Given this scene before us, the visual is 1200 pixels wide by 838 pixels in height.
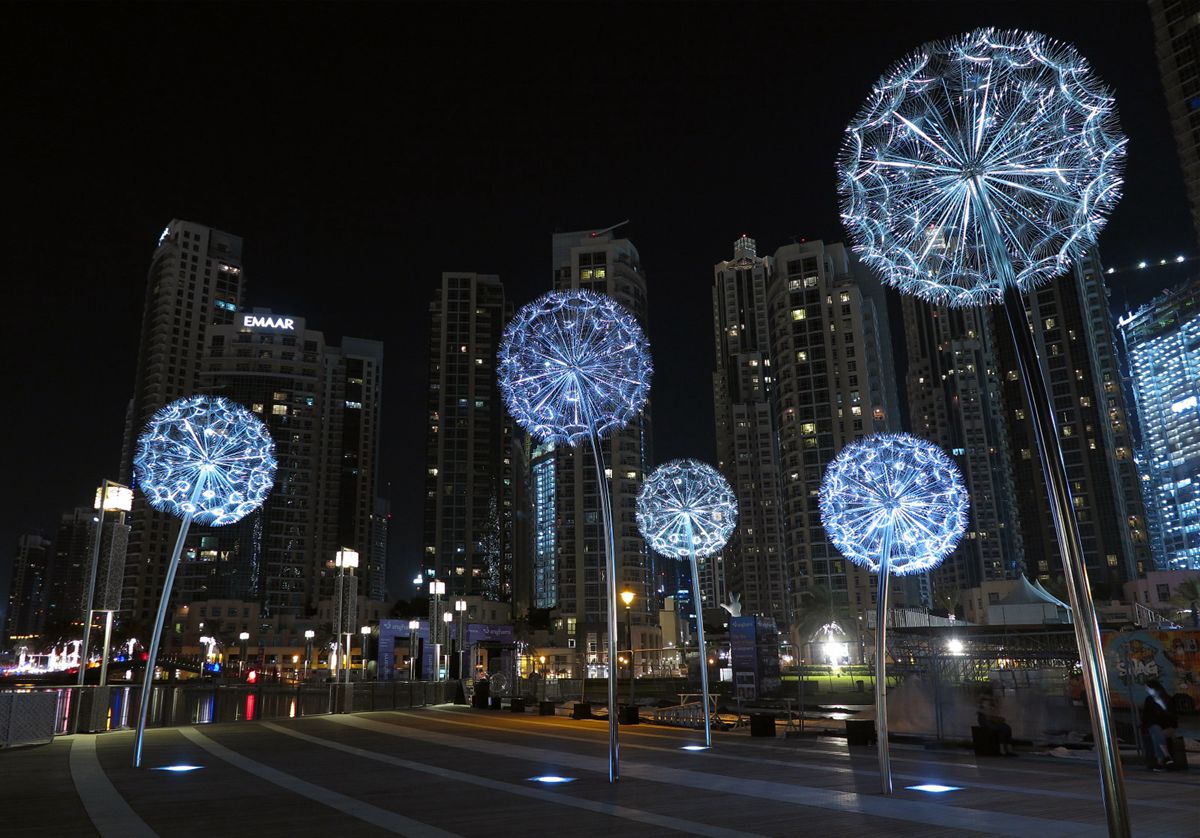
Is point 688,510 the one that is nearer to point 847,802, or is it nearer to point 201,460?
point 847,802

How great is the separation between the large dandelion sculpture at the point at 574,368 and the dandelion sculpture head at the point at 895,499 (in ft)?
18.1

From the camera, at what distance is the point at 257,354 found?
17500 cm

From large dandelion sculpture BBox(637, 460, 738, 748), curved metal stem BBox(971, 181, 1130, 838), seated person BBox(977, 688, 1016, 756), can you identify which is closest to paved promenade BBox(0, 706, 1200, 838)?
seated person BBox(977, 688, 1016, 756)

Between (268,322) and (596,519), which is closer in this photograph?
(596,519)

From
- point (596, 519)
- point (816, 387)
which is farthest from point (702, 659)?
point (816, 387)

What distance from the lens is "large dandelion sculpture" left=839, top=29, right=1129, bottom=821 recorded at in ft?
32.3

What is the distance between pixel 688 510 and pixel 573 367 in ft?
31.2

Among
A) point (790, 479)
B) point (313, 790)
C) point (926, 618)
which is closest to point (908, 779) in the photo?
point (313, 790)

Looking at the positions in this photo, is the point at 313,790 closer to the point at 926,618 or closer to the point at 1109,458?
the point at 926,618

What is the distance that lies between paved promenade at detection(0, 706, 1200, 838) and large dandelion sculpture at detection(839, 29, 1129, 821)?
653cm

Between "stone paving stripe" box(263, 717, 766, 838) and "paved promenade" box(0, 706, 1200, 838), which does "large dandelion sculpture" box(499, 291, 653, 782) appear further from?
"paved promenade" box(0, 706, 1200, 838)

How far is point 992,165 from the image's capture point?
9812mm

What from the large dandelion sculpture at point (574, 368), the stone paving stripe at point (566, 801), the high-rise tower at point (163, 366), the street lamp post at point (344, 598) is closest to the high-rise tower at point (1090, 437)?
the street lamp post at point (344, 598)

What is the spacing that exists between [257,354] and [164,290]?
40.4 metres
